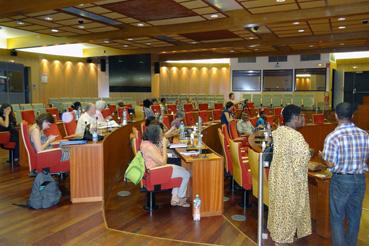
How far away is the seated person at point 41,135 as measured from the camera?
4.87m

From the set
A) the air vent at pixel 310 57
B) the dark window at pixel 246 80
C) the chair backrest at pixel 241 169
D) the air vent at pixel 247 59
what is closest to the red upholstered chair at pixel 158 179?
the chair backrest at pixel 241 169

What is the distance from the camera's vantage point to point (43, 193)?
4715 millimetres

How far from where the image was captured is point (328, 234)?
3814mm

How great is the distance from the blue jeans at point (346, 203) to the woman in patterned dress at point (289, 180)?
0.27m

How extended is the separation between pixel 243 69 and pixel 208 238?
16.6 metres

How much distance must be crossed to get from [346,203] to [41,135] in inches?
164

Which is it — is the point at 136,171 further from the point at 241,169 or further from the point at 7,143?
the point at 7,143

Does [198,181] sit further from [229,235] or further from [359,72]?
[359,72]

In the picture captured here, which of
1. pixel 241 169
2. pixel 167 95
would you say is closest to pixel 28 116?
pixel 241 169

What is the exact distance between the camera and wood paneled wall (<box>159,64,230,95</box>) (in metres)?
21.7

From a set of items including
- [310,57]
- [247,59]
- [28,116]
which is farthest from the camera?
[247,59]

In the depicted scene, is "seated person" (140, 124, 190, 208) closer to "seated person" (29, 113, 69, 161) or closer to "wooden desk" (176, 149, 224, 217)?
"wooden desk" (176, 149, 224, 217)

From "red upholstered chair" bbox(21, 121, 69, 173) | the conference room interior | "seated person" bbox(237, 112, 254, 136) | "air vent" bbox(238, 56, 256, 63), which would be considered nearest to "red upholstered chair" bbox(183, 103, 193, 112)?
the conference room interior

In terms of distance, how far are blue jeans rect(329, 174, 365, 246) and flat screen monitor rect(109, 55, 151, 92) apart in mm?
15894
